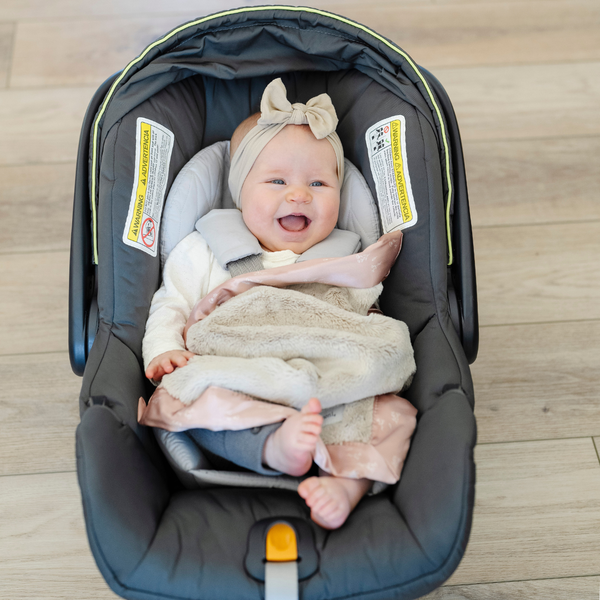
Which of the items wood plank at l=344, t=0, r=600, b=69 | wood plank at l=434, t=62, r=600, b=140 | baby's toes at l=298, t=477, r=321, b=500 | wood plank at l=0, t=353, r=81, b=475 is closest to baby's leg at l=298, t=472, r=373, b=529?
baby's toes at l=298, t=477, r=321, b=500

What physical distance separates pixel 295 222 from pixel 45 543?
0.75m

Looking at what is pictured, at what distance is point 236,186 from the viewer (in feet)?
3.95

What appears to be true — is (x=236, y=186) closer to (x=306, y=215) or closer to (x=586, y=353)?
(x=306, y=215)

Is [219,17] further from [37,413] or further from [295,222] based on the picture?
[37,413]

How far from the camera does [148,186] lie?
1126mm

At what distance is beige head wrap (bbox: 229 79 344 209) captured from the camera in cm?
114

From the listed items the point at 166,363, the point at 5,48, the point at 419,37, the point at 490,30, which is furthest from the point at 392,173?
the point at 5,48

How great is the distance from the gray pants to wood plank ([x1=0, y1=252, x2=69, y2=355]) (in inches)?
24.1

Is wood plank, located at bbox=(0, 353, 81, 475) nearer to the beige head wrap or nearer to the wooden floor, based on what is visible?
the wooden floor

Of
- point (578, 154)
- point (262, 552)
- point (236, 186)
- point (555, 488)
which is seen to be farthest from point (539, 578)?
point (578, 154)

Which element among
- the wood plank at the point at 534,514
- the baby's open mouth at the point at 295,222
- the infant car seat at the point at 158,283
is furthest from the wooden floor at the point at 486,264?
the baby's open mouth at the point at 295,222

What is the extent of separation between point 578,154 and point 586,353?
614 mm

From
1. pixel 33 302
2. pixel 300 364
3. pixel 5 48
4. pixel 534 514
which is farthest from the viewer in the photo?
pixel 5 48

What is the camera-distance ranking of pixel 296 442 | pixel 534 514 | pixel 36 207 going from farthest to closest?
pixel 36 207, pixel 534 514, pixel 296 442
